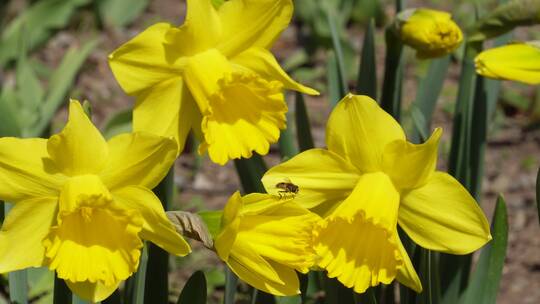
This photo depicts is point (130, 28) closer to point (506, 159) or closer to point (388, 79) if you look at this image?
point (506, 159)

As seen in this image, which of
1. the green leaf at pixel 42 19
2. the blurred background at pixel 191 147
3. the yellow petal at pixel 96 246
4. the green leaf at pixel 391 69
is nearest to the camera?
the yellow petal at pixel 96 246

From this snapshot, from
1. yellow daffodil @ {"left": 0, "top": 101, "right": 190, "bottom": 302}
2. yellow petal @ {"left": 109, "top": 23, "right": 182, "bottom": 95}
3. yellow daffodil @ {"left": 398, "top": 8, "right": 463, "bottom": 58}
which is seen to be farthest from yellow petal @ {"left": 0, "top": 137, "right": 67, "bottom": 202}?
yellow daffodil @ {"left": 398, "top": 8, "right": 463, "bottom": 58}

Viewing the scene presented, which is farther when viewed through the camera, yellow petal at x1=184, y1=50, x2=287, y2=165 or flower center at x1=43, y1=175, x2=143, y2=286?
yellow petal at x1=184, y1=50, x2=287, y2=165

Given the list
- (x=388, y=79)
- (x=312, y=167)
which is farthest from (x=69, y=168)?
(x=388, y=79)

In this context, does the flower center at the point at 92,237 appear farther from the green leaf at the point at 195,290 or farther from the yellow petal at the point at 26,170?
the green leaf at the point at 195,290

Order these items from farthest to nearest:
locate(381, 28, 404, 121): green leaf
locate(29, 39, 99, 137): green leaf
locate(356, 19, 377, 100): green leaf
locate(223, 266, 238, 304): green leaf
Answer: locate(29, 39, 99, 137): green leaf
locate(356, 19, 377, 100): green leaf
locate(381, 28, 404, 121): green leaf
locate(223, 266, 238, 304): green leaf

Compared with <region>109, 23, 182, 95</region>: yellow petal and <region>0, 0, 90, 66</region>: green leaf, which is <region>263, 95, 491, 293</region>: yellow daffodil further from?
<region>0, 0, 90, 66</region>: green leaf

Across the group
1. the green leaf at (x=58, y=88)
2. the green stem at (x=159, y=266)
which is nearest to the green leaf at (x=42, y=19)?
the green leaf at (x=58, y=88)

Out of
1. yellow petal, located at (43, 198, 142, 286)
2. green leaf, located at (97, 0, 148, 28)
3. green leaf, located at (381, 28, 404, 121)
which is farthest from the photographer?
green leaf, located at (97, 0, 148, 28)

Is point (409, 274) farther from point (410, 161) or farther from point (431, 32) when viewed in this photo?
point (431, 32)
